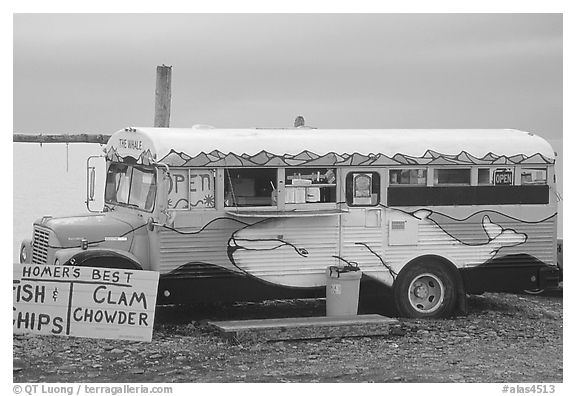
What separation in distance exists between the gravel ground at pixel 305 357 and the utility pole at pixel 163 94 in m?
3.14

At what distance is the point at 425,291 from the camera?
48.6ft

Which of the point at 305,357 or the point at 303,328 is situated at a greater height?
the point at 303,328

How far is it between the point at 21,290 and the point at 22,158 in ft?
34.3

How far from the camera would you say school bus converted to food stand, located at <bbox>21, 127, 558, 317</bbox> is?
13508 millimetres

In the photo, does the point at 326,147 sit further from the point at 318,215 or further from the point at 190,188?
the point at 190,188

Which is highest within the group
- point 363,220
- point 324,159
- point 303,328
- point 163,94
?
point 163,94

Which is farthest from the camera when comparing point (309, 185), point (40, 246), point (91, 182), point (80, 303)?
point (91, 182)

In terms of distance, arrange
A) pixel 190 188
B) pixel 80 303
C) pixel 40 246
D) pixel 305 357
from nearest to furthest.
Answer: pixel 305 357 → pixel 80 303 → pixel 190 188 → pixel 40 246

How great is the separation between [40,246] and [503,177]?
597 centimetres

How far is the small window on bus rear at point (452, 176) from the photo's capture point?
14.7 meters

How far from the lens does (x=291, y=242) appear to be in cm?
1401

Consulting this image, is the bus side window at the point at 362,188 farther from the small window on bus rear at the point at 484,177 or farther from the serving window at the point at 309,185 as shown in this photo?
the small window on bus rear at the point at 484,177

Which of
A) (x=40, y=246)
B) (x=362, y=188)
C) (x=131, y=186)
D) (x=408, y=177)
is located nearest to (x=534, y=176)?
(x=408, y=177)

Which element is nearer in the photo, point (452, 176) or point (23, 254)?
point (23, 254)
